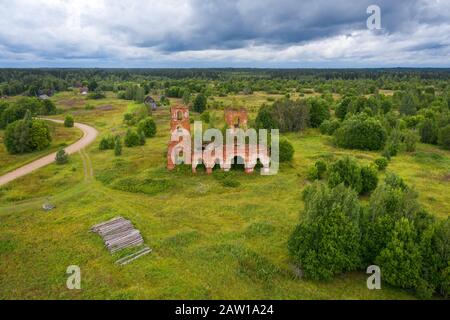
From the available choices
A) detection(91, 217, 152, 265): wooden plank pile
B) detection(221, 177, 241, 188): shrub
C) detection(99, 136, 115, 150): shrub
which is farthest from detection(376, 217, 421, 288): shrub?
detection(99, 136, 115, 150): shrub

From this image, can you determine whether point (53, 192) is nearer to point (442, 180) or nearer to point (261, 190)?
point (261, 190)

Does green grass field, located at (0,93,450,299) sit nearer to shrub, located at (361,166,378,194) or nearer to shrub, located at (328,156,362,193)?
shrub, located at (328,156,362,193)

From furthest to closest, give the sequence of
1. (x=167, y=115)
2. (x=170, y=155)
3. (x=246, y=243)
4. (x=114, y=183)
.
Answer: (x=167, y=115), (x=170, y=155), (x=114, y=183), (x=246, y=243)

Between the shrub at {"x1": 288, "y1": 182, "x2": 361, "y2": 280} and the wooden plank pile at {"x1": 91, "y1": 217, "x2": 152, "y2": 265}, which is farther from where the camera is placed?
the wooden plank pile at {"x1": 91, "y1": 217, "x2": 152, "y2": 265}

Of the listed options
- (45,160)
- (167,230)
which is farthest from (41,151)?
(167,230)

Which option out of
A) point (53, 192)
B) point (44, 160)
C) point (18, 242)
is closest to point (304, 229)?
point (18, 242)
